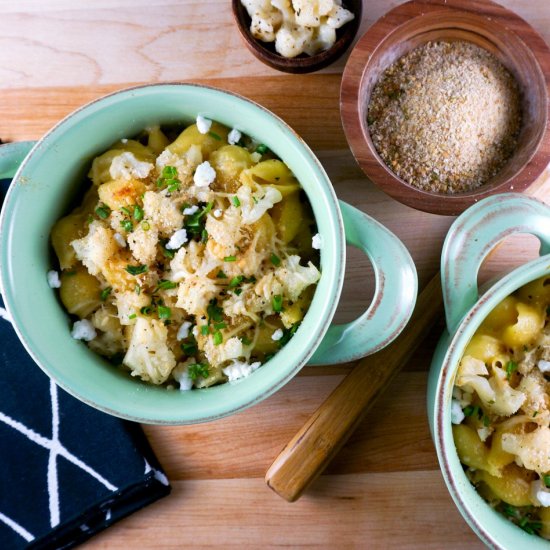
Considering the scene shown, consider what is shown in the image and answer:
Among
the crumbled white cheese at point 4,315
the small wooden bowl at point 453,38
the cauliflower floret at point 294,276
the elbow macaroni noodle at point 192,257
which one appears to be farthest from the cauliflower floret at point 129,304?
the small wooden bowl at point 453,38

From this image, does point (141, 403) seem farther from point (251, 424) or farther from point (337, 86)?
point (337, 86)

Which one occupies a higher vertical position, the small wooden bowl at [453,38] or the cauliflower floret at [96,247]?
the small wooden bowl at [453,38]

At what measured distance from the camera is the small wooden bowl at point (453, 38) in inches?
45.4

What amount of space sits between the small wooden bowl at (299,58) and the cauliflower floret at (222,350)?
49 centimetres

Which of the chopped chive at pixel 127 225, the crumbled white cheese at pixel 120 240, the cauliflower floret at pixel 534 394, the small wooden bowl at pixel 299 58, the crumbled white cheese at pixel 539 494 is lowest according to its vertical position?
the crumbled white cheese at pixel 539 494

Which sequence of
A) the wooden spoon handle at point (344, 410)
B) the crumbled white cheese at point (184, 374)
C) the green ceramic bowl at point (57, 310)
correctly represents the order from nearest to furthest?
the green ceramic bowl at point (57, 310) → the crumbled white cheese at point (184, 374) → the wooden spoon handle at point (344, 410)

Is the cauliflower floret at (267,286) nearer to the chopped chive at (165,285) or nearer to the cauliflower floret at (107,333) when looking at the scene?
the chopped chive at (165,285)

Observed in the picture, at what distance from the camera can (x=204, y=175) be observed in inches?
42.0

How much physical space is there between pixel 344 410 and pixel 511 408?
0.94 feet

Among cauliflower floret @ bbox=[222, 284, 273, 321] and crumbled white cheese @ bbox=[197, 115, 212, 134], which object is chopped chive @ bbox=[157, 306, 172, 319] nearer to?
cauliflower floret @ bbox=[222, 284, 273, 321]

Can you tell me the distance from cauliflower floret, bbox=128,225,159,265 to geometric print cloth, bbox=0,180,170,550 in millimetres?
387

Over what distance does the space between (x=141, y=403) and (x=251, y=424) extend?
0.97 feet

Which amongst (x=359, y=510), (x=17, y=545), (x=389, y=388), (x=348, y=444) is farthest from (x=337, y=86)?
(x=17, y=545)

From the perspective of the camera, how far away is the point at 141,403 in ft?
3.53
